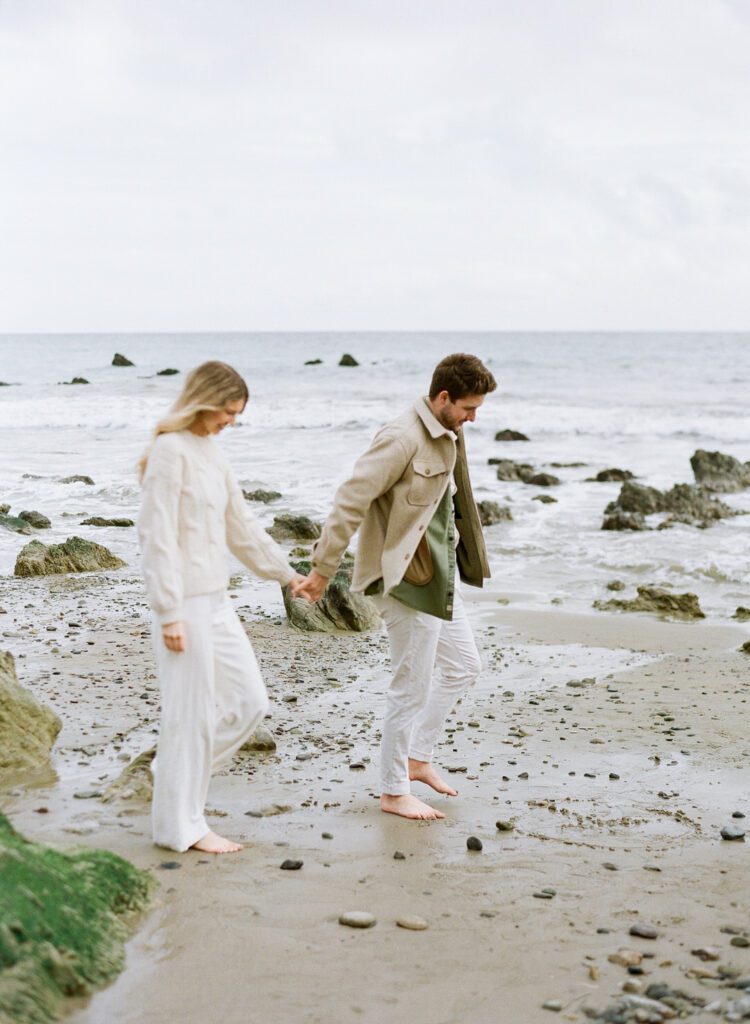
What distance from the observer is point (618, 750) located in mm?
6398

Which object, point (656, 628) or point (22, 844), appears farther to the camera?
point (656, 628)

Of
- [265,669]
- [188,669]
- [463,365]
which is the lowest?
[265,669]

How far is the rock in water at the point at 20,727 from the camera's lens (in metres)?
5.51

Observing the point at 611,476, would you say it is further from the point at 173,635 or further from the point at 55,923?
the point at 55,923

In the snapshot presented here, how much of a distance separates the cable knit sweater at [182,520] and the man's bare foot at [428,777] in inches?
67.3

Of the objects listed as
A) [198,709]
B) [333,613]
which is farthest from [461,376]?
[333,613]

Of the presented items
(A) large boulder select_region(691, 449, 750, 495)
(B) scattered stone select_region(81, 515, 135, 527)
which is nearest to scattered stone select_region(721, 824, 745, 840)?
(B) scattered stone select_region(81, 515, 135, 527)

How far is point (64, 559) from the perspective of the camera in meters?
11.1

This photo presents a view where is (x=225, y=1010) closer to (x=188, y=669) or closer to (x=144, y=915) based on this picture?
(x=144, y=915)

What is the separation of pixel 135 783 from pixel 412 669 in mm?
1436

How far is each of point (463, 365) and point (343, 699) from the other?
9.58 feet

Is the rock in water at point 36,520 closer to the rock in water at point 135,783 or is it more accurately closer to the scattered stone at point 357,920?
the rock in water at point 135,783

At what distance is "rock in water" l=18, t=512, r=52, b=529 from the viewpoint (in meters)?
14.4

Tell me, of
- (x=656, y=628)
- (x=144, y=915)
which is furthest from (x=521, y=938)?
(x=656, y=628)
